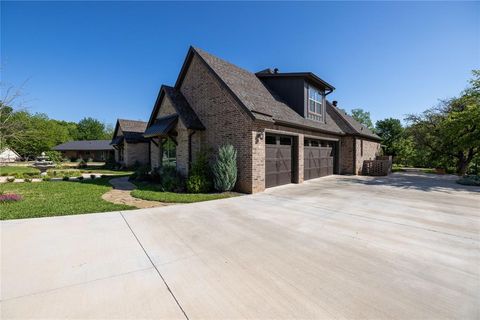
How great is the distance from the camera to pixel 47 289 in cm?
291

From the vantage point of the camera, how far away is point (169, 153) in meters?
14.6

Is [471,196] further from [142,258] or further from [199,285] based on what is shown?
[142,258]

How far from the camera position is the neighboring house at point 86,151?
44438 mm

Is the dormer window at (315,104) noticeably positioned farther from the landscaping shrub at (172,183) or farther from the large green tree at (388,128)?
the large green tree at (388,128)

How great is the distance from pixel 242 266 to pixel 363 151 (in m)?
20.7

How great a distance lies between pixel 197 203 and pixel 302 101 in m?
10.6

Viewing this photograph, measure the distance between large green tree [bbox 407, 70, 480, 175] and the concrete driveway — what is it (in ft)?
52.9

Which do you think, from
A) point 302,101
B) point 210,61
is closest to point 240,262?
point 210,61

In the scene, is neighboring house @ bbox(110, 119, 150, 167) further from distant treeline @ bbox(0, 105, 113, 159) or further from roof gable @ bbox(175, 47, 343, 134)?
roof gable @ bbox(175, 47, 343, 134)

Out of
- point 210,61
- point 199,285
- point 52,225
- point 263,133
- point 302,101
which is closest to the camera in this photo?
point 199,285

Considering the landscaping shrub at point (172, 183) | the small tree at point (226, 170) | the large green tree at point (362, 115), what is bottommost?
the landscaping shrub at point (172, 183)

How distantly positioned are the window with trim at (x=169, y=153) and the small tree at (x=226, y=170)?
468 cm

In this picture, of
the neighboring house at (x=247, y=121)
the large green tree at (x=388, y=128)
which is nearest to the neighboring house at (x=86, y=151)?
the neighboring house at (x=247, y=121)

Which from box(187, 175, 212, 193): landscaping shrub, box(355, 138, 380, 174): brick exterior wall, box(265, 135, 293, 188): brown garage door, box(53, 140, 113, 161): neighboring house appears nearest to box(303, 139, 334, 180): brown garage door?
box(265, 135, 293, 188): brown garage door
